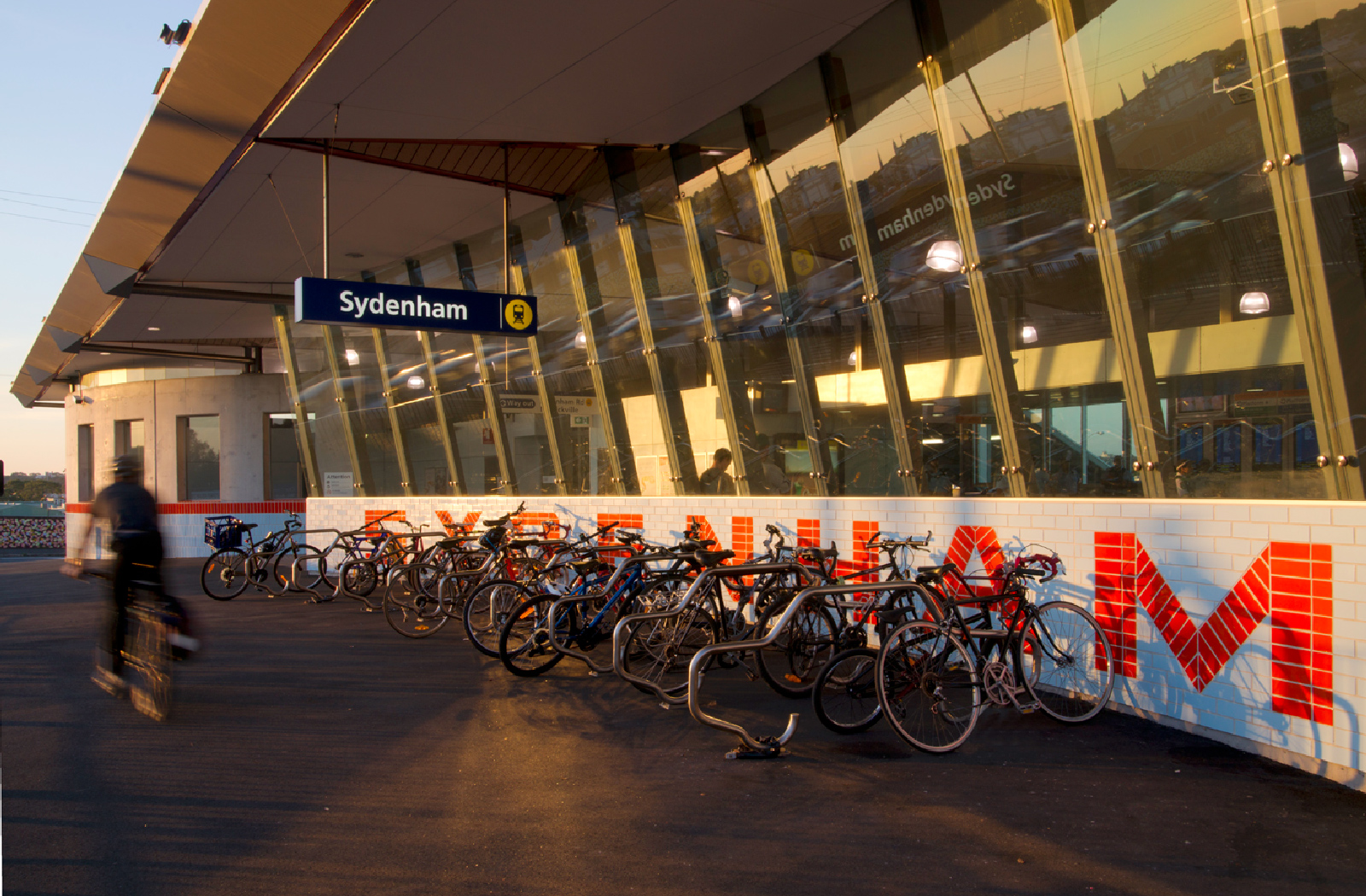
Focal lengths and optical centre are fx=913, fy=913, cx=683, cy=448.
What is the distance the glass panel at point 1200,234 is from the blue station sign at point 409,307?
512 centimetres

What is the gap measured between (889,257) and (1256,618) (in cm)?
384

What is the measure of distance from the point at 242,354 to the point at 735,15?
19.1m

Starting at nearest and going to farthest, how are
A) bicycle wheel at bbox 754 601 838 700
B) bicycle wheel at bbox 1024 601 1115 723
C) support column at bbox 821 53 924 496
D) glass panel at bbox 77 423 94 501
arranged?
bicycle wheel at bbox 1024 601 1115 723 → bicycle wheel at bbox 754 601 838 700 → support column at bbox 821 53 924 496 → glass panel at bbox 77 423 94 501

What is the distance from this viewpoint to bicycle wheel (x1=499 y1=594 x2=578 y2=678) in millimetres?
6398

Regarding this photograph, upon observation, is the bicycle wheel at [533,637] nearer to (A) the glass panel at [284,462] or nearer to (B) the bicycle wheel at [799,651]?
(B) the bicycle wheel at [799,651]

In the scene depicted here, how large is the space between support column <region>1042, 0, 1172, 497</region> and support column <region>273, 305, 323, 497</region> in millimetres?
13946

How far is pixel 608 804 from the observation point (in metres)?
3.89

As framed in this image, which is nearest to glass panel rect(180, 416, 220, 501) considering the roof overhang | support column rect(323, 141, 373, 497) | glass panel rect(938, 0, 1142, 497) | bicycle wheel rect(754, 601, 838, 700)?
support column rect(323, 141, 373, 497)

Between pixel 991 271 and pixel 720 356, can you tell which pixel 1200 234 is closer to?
pixel 991 271

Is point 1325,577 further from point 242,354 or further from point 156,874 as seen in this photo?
point 242,354

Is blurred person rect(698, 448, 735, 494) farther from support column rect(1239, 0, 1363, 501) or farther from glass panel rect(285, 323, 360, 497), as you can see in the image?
glass panel rect(285, 323, 360, 497)

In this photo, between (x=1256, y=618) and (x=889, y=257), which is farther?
(x=889, y=257)

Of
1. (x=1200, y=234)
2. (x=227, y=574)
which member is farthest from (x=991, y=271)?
(x=227, y=574)

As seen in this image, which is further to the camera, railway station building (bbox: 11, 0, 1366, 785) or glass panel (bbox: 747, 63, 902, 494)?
glass panel (bbox: 747, 63, 902, 494)
